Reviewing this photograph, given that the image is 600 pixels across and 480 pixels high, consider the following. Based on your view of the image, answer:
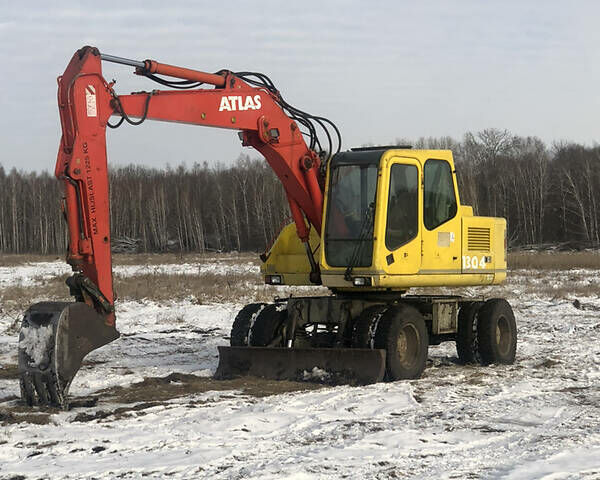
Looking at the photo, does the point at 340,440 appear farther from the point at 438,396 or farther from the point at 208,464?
the point at 438,396

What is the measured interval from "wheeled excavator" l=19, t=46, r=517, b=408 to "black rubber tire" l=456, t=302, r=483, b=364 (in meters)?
0.02

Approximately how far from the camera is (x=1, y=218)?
7738cm

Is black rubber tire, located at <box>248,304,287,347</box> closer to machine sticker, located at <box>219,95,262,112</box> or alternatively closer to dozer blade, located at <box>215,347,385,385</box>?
dozer blade, located at <box>215,347,385,385</box>

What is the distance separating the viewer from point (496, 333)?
39.9 feet

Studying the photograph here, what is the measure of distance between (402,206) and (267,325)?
7.49ft

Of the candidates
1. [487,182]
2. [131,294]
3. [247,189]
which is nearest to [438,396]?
[131,294]

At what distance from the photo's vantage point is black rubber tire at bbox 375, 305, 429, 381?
1026 centimetres

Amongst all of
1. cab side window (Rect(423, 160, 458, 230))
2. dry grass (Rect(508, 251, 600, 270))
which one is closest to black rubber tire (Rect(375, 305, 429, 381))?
cab side window (Rect(423, 160, 458, 230))

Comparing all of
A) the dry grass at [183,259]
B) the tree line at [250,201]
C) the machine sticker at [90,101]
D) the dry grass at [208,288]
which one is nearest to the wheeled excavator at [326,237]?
the machine sticker at [90,101]

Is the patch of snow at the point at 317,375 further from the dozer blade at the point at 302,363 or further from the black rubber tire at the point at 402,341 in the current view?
the black rubber tire at the point at 402,341

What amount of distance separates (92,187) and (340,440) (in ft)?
12.2

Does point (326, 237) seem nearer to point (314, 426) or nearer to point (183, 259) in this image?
point (314, 426)

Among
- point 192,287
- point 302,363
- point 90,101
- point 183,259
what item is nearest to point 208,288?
point 192,287

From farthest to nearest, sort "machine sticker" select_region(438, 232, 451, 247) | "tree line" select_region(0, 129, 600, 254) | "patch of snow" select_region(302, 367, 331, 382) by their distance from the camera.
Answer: "tree line" select_region(0, 129, 600, 254)
"machine sticker" select_region(438, 232, 451, 247)
"patch of snow" select_region(302, 367, 331, 382)
